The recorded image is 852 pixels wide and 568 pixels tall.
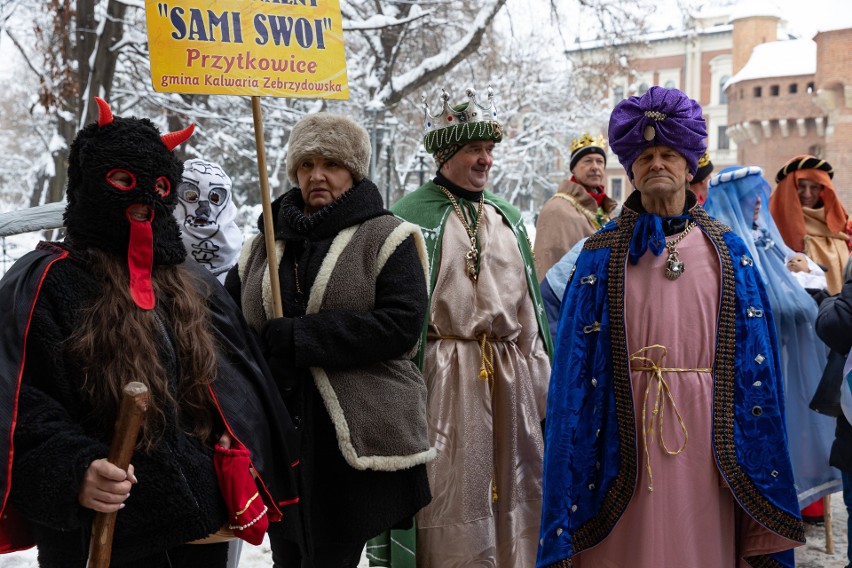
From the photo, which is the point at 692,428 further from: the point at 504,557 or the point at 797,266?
the point at 797,266

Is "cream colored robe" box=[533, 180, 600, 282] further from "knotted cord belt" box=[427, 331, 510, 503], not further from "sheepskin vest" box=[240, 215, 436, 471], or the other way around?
"sheepskin vest" box=[240, 215, 436, 471]

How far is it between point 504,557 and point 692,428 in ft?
4.86

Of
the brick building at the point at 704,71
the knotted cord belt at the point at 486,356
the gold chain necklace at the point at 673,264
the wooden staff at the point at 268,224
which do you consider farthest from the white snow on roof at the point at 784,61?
the wooden staff at the point at 268,224

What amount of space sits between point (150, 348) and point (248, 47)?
1.35 metres

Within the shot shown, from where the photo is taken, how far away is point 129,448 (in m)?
1.98

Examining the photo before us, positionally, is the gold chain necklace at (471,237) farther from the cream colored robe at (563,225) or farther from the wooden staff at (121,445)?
the wooden staff at (121,445)

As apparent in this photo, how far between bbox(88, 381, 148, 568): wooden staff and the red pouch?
0.31m

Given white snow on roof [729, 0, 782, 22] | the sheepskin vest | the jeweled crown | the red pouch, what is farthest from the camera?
white snow on roof [729, 0, 782, 22]

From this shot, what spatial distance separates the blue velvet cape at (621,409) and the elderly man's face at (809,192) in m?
3.63

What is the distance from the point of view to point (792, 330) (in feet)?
17.4

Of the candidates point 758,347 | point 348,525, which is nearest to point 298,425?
point 348,525

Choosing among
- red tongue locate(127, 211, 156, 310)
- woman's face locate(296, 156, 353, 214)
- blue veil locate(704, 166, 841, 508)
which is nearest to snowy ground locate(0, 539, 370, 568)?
woman's face locate(296, 156, 353, 214)

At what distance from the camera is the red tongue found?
7.20 ft

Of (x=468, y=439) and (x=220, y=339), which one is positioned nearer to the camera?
(x=220, y=339)
